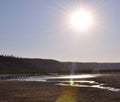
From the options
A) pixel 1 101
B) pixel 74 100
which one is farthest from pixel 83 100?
pixel 1 101

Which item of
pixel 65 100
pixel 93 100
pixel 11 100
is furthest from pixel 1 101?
pixel 93 100

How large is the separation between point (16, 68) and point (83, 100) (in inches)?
6553

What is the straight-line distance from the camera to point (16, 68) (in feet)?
634

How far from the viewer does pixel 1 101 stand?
28375mm

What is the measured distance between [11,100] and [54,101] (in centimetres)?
367

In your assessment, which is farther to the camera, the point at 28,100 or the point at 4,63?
the point at 4,63

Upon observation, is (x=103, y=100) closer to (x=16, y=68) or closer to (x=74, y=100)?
(x=74, y=100)

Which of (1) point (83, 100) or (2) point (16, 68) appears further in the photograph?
(2) point (16, 68)

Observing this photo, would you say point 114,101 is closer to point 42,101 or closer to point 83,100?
point 83,100

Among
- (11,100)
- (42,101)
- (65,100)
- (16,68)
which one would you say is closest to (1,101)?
(11,100)

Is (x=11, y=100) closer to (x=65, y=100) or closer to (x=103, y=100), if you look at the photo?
(x=65, y=100)

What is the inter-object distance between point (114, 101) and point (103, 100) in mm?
1175

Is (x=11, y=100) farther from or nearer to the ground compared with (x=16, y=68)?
nearer to the ground

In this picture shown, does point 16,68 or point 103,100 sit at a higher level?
point 16,68
